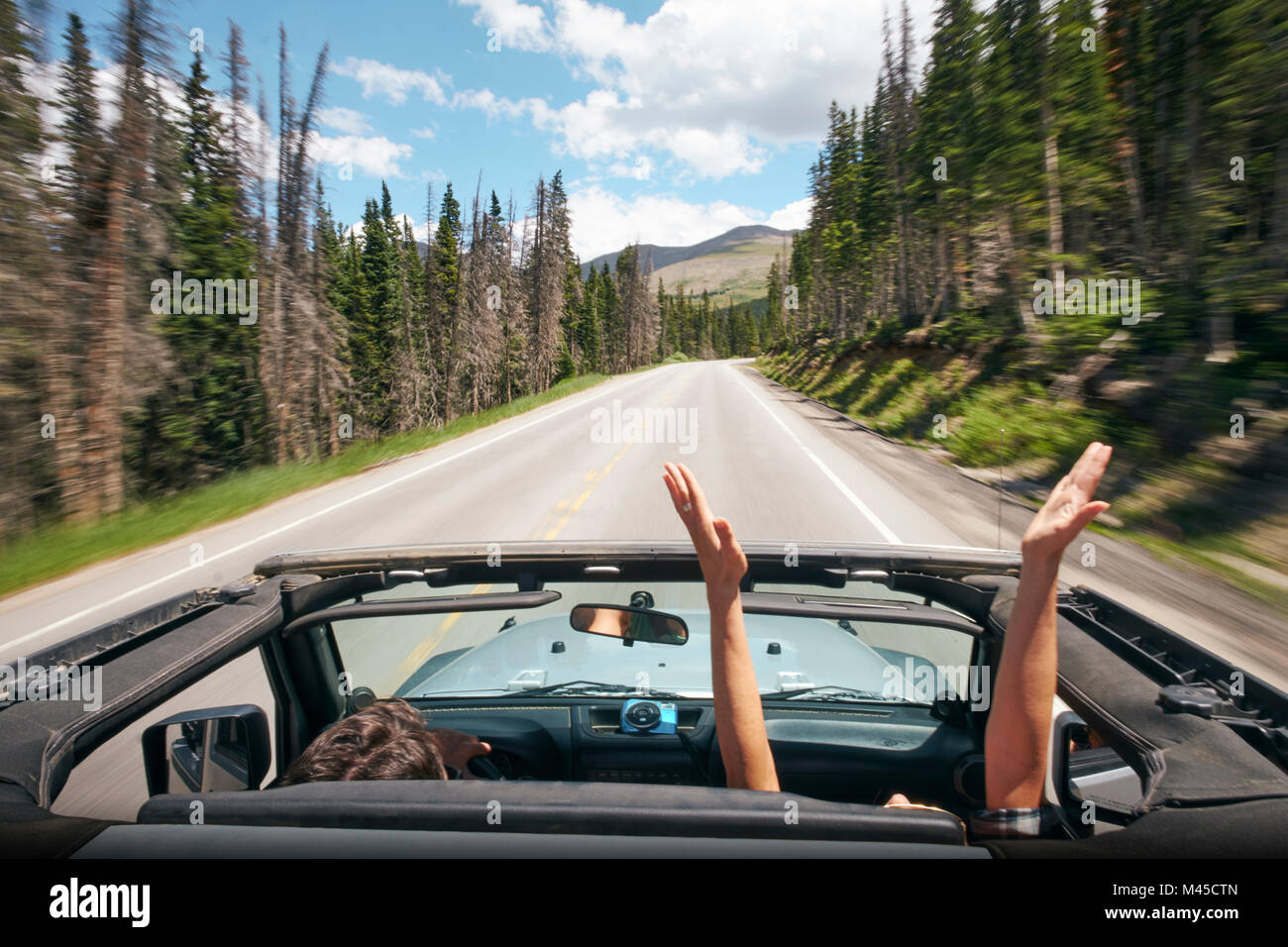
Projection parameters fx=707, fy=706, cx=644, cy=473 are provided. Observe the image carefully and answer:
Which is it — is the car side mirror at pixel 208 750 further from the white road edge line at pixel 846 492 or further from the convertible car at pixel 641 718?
the white road edge line at pixel 846 492

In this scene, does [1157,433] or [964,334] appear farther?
[964,334]

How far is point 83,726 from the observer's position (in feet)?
5.86

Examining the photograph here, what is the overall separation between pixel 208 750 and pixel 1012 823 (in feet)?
6.98

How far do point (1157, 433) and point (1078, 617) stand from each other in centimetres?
1182

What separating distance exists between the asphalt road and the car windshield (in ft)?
0.57

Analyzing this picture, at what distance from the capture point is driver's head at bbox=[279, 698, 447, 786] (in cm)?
167

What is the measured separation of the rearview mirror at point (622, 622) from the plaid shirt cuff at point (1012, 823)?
83 cm

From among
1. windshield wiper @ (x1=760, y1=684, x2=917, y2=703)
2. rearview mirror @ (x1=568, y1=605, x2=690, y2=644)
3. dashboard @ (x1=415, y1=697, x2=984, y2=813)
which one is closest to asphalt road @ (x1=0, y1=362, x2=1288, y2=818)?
rearview mirror @ (x1=568, y1=605, x2=690, y2=644)

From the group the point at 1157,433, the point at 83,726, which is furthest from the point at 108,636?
the point at 1157,433

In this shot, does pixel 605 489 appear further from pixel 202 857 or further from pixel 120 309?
pixel 202 857

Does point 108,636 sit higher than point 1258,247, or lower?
lower

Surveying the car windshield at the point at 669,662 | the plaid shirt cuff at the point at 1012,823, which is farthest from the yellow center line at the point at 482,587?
the plaid shirt cuff at the point at 1012,823

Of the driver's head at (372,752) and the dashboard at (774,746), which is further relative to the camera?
the dashboard at (774,746)

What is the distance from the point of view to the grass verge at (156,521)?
9.09m
